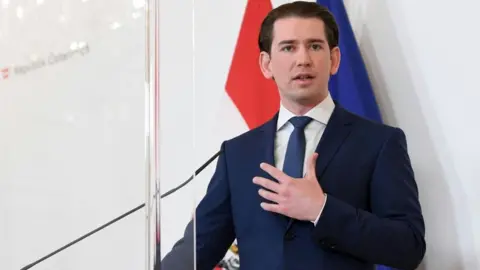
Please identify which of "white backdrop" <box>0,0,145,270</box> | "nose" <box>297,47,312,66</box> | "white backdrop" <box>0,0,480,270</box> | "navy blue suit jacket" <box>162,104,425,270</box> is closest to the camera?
"navy blue suit jacket" <box>162,104,425,270</box>

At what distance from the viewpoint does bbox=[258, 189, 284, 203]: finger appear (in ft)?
2.98

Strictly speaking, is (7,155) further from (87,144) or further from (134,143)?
(134,143)

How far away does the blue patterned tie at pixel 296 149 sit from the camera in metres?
0.97

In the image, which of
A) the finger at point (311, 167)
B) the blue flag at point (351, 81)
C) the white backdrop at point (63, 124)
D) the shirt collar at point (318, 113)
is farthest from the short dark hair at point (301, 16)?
the white backdrop at point (63, 124)

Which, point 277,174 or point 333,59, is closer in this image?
point 277,174

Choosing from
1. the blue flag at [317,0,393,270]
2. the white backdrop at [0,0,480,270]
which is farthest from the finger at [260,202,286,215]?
the blue flag at [317,0,393,270]

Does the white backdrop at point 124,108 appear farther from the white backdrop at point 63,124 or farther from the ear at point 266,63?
the ear at point 266,63

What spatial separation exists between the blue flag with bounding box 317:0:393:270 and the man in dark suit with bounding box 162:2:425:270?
0.33 metres

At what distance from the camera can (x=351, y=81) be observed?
1.41 meters

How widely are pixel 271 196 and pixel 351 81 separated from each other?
1.89ft

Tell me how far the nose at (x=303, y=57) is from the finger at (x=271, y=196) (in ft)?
0.73

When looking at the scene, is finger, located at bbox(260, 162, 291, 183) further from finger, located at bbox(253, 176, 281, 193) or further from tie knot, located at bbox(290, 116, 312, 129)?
tie knot, located at bbox(290, 116, 312, 129)

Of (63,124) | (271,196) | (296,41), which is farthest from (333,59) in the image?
(63,124)

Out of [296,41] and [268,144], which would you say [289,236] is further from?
[296,41]
